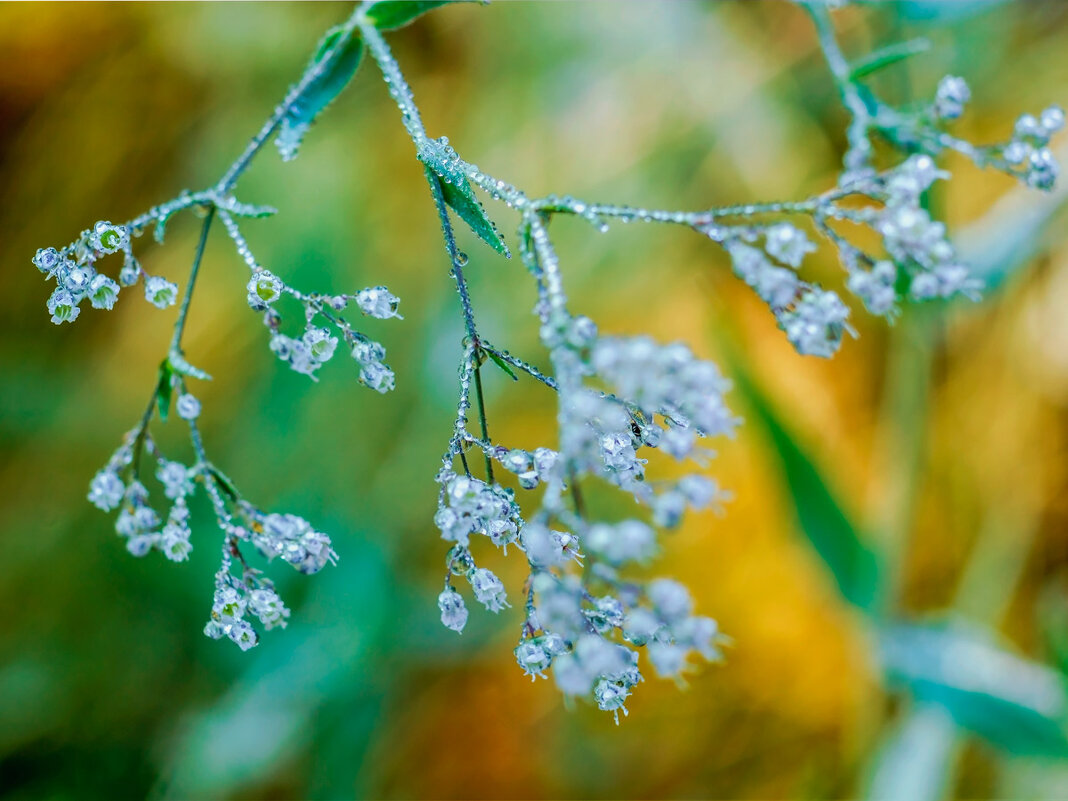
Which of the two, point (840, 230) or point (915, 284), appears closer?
point (915, 284)

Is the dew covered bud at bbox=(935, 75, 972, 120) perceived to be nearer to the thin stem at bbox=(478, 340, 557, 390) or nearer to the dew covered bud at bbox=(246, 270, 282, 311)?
the thin stem at bbox=(478, 340, 557, 390)

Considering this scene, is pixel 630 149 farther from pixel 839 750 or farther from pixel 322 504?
pixel 839 750

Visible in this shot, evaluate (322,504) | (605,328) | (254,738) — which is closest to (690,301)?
(605,328)

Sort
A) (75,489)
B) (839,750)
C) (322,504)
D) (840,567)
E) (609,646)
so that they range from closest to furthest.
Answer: (609,646)
(840,567)
(322,504)
(75,489)
(839,750)

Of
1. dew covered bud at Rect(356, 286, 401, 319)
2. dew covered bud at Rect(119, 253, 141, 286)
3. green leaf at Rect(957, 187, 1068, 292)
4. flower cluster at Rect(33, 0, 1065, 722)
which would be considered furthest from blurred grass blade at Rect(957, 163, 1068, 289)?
dew covered bud at Rect(119, 253, 141, 286)

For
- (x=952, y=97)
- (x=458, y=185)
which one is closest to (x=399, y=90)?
(x=458, y=185)

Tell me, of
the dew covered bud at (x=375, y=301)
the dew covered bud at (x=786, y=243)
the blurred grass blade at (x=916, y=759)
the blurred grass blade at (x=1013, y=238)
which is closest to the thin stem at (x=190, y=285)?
the dew covered bud at (x=375, y=301)
